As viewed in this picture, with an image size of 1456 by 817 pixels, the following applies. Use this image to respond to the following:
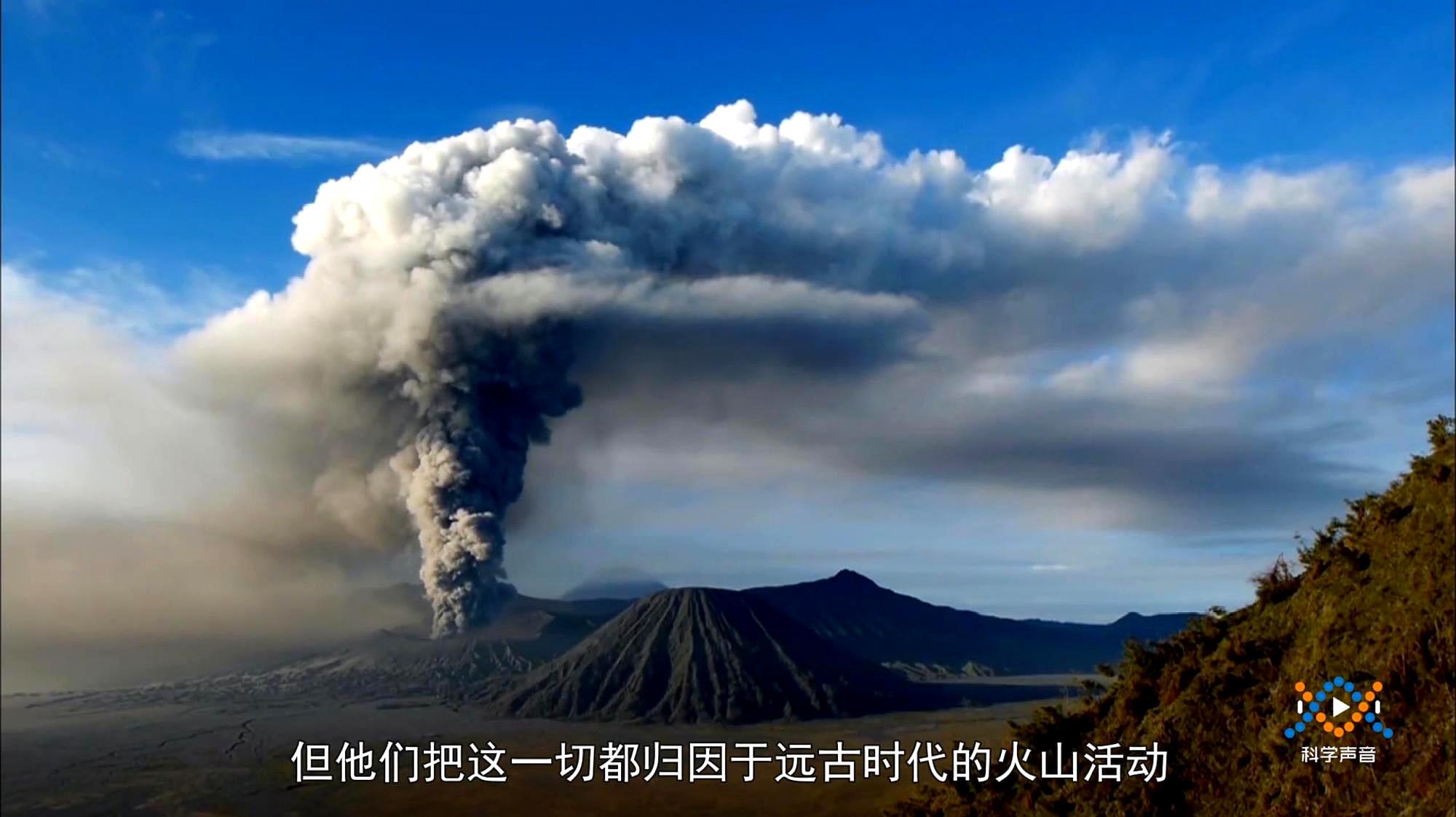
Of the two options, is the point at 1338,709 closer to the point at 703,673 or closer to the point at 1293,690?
the point at 1293,690

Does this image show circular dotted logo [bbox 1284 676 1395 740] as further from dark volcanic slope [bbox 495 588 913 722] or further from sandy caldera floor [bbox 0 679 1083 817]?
dark volcanic slope [bbox 495 588 913 722]

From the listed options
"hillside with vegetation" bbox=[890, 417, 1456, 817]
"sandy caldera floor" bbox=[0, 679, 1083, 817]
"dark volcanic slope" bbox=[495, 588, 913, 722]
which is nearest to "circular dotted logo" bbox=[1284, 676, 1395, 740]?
"hillside with vegetation" bbox=[890, 417, 1456, 817]

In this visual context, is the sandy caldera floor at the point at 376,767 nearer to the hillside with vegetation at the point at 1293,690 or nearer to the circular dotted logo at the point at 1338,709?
the hillside with vegetation at the point at 1293,690

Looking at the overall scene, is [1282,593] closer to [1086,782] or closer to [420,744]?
[1086,782]

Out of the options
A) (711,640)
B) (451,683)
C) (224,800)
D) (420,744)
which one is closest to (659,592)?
(711,640)

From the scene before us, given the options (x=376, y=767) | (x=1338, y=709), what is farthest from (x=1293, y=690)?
(x=376, y=767)
